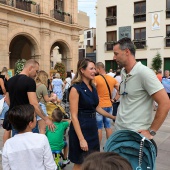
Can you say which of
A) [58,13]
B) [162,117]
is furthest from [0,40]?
[162,117]

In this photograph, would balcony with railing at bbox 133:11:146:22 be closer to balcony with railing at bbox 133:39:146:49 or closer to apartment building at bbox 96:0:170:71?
apartment building at bbox 96:0:170:71

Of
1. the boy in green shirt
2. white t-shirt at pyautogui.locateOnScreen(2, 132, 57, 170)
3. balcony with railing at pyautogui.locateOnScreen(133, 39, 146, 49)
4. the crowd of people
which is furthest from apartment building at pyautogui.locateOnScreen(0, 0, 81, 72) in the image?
white t-shirt at pyautogui.locateOnScreen(2, 132, 57, 170)

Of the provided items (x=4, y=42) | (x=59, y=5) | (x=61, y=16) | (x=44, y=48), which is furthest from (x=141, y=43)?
(x=4, y=42)

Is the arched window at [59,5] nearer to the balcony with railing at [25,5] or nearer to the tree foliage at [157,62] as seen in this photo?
the balcony with railing at [25,5]

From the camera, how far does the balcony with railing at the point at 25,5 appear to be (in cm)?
1770

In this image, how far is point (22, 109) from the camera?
2.67 meters

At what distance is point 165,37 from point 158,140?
23.8 meters

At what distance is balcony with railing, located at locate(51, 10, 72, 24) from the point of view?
21.2 m

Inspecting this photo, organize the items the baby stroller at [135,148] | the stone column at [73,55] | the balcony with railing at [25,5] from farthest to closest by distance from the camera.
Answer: the stone column at [73,55]
the balcony with railing at [25,5]
the baby stroller at [135,148]

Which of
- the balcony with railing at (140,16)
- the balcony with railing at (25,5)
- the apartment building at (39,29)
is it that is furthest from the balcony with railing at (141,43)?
the balcony with railing at (25,5)

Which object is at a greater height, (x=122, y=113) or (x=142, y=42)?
(x=142, y=42)

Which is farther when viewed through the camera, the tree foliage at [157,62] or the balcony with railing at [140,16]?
the balcony with railing at [140,16]

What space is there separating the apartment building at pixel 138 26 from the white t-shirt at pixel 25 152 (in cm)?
2734

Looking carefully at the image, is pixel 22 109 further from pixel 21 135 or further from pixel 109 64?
pixel 109 64
